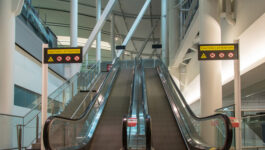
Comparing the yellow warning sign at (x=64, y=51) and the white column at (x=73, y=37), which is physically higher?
the white column at (x=73, y=37)

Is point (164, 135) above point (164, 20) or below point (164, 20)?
below

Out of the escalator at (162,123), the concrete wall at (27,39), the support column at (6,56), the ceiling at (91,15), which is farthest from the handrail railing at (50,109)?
the ceiling at (91,15)

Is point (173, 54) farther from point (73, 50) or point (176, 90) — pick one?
point (73, 50)

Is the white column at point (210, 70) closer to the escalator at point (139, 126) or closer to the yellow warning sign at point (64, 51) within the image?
the escalator at point (139, 126)

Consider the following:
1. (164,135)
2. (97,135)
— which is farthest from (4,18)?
(164,135)

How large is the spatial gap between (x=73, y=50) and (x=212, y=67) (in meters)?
5.56

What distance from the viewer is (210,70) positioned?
11.8 metres

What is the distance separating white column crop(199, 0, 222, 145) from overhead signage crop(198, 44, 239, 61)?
370cm

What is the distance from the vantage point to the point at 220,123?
24.5 ft

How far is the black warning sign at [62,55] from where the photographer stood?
7839 mm

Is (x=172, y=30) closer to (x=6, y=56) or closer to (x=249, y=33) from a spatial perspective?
(x=249, y=33)

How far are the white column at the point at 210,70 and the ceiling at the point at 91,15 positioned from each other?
20.0 metres

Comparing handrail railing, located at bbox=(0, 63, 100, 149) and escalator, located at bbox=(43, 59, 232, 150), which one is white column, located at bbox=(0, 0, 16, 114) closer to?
handrail railing, located at bbox=(0, 63, 100, 149)

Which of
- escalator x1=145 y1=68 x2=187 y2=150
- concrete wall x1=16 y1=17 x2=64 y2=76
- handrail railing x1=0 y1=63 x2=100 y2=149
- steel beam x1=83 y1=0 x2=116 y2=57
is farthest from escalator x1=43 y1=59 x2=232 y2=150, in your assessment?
concrete wall x1=16 y1=17 x2=64 y2=76
